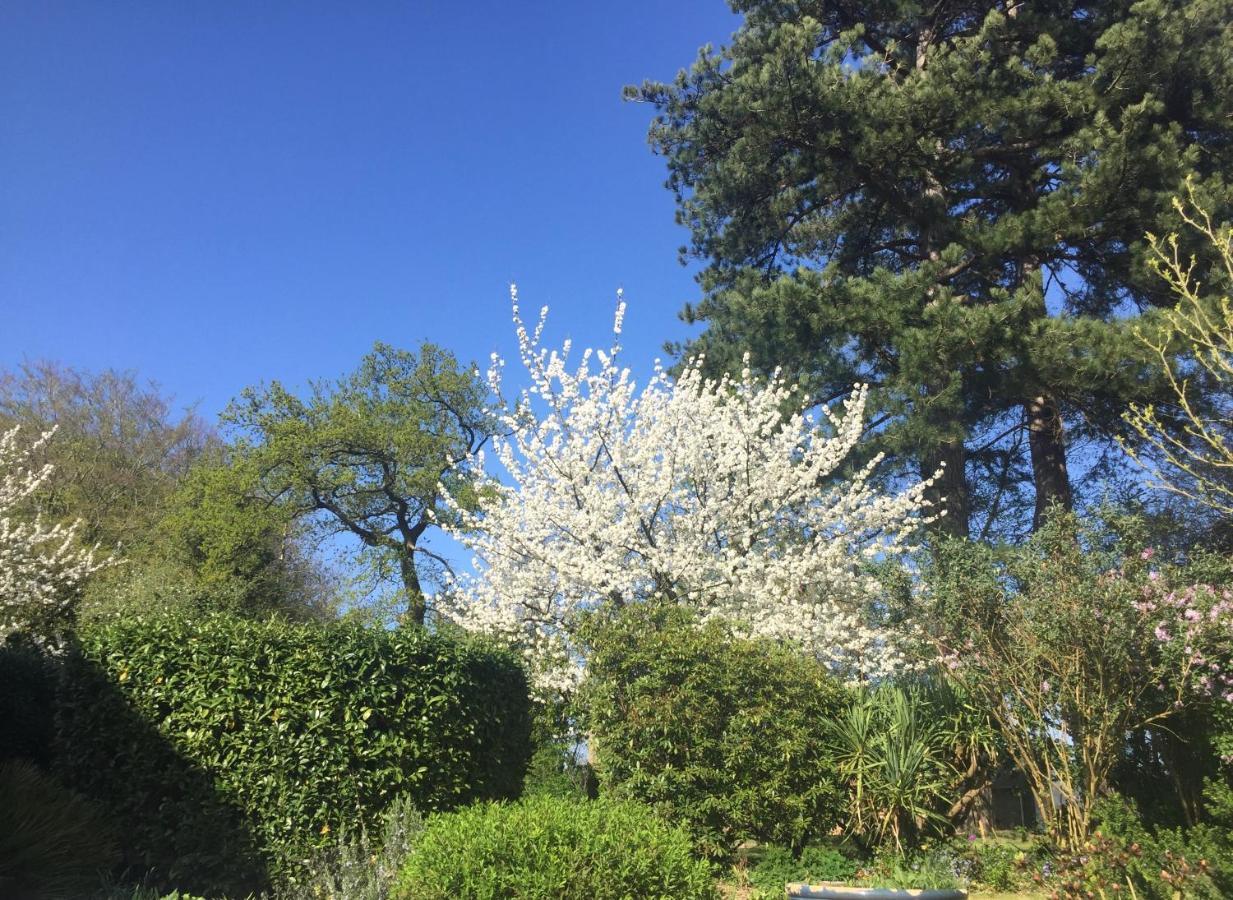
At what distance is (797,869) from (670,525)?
6.09m

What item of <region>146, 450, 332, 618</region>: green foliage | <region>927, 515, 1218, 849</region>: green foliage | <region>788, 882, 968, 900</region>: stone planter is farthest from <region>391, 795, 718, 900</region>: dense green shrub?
<region>146, 450, 332, 618</region>: green foliage

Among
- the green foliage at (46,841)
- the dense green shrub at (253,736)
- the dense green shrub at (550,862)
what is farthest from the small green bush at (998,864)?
the green foliage at (46,841)

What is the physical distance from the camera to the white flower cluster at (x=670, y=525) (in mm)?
11609

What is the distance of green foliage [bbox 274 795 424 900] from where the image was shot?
245 inches

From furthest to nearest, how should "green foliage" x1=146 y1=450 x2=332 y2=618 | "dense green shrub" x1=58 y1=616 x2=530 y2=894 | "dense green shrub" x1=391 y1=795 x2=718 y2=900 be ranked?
"green foliage" x1=146 y1=450 x2=332 y2=618 → "dense green shrub" x1=58 y1=616 x2=530 y2=894 → "dense green shrub" x1=391 y1=795 x2=718 y2=900

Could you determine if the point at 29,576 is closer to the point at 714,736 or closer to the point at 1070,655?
the point at 714,736

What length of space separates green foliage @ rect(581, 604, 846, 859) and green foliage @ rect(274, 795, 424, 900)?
1848 mm

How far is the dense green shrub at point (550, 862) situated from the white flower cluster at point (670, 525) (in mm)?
6247

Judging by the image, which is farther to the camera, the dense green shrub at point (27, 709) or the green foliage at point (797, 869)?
the dense green shrub at point (27, 709)

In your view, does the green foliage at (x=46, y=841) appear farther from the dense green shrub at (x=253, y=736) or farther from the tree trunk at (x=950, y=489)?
the tree trunk at (x=950, y=489)

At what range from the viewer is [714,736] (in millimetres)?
7566

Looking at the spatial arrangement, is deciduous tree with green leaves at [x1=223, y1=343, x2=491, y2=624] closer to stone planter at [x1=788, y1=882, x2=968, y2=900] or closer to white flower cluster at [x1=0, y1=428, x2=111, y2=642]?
white flower cluster at [x1=0, y1=428, x2=111, y2=642]

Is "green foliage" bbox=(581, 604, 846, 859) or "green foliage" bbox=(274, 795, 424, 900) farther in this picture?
Answer: "green foliage" bbox=(581, 604, 846, 859)

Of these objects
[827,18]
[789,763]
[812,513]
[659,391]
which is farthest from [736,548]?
[827,18]
